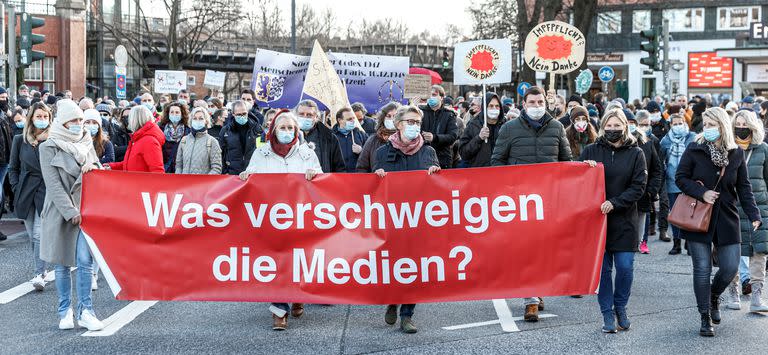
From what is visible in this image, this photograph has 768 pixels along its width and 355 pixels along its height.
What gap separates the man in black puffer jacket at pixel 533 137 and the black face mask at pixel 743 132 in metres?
1.48

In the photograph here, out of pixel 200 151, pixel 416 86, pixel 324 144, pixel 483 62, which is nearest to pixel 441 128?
pixel 483 62

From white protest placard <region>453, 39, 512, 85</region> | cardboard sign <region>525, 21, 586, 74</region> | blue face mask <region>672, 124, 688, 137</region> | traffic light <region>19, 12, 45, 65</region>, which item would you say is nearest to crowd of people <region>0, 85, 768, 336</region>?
white protest placard <region>453, 39, 512, 85</region>

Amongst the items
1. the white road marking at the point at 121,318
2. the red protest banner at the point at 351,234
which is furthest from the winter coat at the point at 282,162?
the white road marking at the point at 121,318

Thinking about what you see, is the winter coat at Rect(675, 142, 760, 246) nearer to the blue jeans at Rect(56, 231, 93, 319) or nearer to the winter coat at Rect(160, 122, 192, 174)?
the blue jeans at Rect(56, 231, 93, 319)

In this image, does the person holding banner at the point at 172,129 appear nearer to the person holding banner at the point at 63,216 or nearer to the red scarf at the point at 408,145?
the person holding banner at the point at 63,216

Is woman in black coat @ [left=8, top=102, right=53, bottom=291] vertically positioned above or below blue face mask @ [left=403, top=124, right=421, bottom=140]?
below

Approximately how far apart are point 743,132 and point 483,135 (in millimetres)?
2748

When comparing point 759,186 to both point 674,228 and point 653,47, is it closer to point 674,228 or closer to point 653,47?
point 674,228

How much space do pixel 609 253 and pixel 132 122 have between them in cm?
473

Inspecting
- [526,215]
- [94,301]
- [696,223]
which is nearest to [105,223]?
[94,301]

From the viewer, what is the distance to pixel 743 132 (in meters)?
8.97

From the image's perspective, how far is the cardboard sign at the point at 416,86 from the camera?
1545 centimetres

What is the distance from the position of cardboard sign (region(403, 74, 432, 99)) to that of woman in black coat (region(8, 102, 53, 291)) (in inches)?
264

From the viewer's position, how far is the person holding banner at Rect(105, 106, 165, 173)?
9.88 metres
